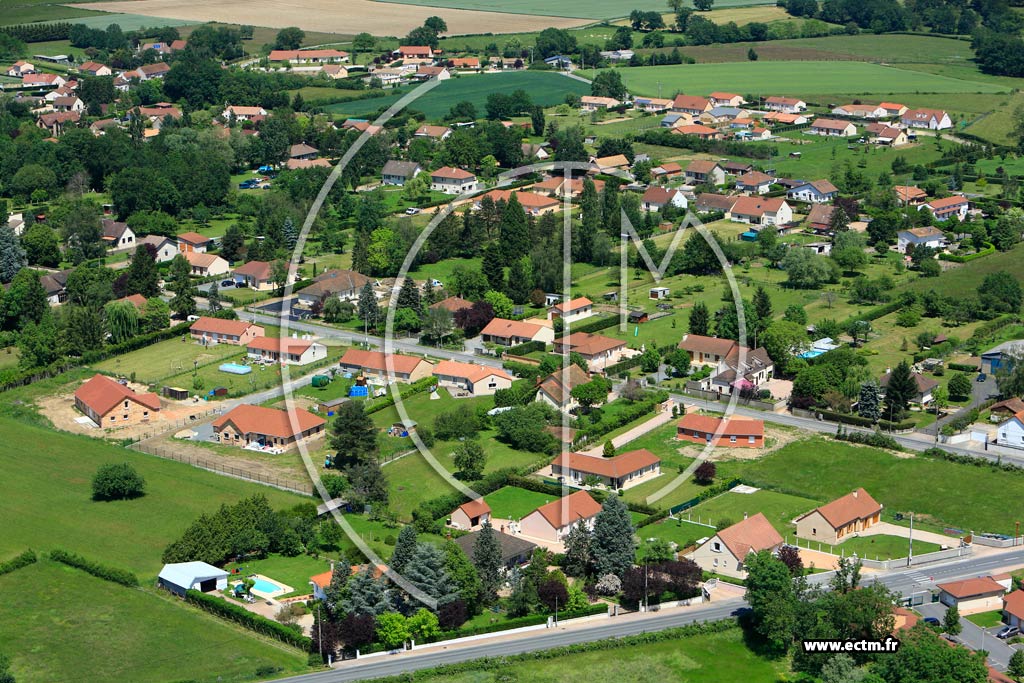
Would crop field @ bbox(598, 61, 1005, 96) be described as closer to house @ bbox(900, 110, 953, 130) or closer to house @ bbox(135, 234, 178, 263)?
house @ bbox(900, 110, 953, 130)

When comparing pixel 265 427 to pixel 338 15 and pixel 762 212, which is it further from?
pixel 338 15

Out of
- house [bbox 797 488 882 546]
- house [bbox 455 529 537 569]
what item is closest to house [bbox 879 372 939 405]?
house [bbox 797 488 882 546]

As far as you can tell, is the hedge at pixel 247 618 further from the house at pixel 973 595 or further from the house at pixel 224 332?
the house at pixel 224 332

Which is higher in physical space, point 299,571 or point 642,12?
point 642,12

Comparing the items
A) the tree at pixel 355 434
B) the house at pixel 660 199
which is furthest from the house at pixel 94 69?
the tree at pixel 355 434

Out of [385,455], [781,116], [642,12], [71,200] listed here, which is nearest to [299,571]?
[385,455]

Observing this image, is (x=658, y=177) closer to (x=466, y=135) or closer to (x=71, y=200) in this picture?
(x=466, y=135)

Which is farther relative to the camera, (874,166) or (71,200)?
(874,166)
